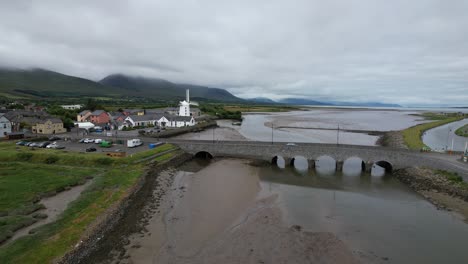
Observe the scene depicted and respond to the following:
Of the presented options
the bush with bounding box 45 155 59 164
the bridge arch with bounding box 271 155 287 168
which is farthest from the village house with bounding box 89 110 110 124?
the bridge arch with bounding box 271 155 287 168

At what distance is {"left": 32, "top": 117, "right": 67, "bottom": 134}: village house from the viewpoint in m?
51.1

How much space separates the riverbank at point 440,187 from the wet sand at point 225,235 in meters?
13.6

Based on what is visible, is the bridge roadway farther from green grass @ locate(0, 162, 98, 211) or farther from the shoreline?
green grass @ locate(0, 162, 98, 211)

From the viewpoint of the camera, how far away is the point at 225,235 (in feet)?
56.5

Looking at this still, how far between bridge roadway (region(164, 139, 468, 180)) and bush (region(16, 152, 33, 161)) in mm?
20485

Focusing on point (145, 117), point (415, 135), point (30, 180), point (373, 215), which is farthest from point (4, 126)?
point (415, 135)

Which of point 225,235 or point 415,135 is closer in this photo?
point 225,235

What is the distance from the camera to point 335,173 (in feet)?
107

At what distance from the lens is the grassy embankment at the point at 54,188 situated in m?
14.3

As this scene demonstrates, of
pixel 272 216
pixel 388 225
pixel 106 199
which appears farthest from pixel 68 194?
pixel 388 225

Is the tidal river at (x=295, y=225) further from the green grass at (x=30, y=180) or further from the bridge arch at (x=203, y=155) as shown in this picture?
the bridge arch at (x=203, y=155)

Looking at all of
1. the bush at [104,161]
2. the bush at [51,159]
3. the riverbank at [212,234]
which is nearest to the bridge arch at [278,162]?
the riverbank at [212,234]

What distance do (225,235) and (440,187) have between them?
2344cm

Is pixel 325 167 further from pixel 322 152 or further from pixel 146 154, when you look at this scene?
pixel 146 154
